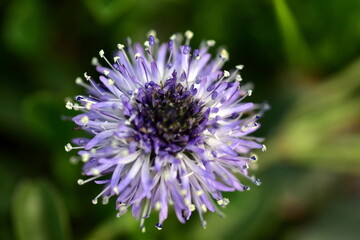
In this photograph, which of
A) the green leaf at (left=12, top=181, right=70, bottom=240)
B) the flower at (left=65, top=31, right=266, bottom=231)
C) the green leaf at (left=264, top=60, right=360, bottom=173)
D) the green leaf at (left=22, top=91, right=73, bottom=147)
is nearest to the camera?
the flower at (left=65, top=31, right=266, bottom=231)

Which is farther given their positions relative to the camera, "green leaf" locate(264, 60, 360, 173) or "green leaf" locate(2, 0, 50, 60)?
"green leaf" locate(264, 60, 360, 173)

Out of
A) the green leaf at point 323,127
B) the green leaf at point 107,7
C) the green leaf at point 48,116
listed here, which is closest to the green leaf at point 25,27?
the green leaf at point 107,7

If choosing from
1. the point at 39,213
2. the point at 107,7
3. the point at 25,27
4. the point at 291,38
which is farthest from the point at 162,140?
the point at 25,27

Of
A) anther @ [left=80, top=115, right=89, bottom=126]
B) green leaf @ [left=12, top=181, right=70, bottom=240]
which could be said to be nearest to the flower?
anther @ [left=80, top=115, right=89, bottom=126]

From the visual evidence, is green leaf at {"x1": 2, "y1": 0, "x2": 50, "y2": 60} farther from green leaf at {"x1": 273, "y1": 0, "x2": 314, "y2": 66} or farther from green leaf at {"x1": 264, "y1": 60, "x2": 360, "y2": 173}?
green leaf at {"x1": 264, "y1": 60, "x2": 360, "y2": 173}

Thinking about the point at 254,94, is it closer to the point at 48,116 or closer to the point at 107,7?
the point at 107,7

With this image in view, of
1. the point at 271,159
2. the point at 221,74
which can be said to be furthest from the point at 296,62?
the point at 221,74
